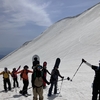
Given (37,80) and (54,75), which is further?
(54,75)

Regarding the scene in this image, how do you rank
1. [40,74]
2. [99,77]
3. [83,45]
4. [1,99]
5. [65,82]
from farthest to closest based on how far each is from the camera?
[83,45] < [65,82] < [1,99] < [40,74] < [99,77]

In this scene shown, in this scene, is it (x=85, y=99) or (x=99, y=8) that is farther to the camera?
(x=99, y=8)

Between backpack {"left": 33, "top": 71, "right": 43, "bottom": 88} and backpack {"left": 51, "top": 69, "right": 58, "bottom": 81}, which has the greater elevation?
backpack {"left": 51, "top": 69, "right": 58, "bottom": 81}

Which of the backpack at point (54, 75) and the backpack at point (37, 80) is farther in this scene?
the backpack at point (54, 75)

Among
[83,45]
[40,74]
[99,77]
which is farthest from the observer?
[83,45]

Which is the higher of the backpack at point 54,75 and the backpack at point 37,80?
the backpack at point 54,75

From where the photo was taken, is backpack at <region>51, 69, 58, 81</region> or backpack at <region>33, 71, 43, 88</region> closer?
backpack at <region>33, 71, 43, 88</region>

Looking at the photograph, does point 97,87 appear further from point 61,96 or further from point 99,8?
point 99,8

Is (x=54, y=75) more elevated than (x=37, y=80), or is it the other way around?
(x=54, y=75)

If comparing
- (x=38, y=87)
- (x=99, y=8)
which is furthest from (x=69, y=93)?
(x=99, y=8)

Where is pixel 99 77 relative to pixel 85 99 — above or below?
above

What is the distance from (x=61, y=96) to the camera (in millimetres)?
12453

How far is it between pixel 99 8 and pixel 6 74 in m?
75.2

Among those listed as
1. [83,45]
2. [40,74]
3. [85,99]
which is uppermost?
[83,45]
